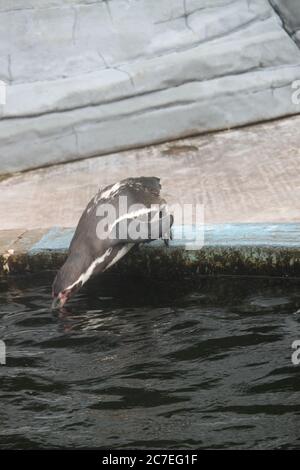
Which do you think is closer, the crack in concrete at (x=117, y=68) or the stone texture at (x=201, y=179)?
the stone texture at (x=201, y=179)

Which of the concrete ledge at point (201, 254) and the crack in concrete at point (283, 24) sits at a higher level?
the crack in concrete at point (283, 24)

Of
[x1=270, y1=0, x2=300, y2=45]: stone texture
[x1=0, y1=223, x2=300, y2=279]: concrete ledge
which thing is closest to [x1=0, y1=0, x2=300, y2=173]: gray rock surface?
[x1=270, y1=0, x2=300, y2=45]: stone texture

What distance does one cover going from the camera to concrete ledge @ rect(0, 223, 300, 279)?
542 centimetres

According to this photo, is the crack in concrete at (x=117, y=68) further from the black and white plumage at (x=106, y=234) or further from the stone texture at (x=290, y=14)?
the black and white plumage at (x=106, y=234)

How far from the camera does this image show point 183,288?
18.2ft

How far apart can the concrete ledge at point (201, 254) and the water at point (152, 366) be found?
0.30 feet

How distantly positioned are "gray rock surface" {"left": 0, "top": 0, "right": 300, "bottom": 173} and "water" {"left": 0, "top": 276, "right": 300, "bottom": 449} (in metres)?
2.49

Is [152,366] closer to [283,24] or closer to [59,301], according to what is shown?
[59,301]

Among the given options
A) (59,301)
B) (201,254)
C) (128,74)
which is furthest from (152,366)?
(128,74)

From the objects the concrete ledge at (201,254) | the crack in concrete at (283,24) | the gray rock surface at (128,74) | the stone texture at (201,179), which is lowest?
the concrete ledge at (201,254)

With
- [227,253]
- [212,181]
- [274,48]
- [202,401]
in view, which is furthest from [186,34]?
[202,401]

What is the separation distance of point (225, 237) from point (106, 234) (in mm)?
729

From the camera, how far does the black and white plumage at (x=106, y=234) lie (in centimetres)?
517

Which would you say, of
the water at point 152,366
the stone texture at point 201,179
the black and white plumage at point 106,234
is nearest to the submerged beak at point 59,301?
the black and white plumage at point 106,234
